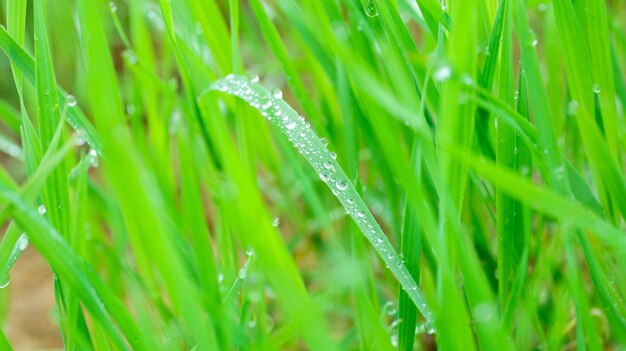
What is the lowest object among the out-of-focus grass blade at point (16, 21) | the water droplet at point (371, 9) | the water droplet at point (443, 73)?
the water droplet at point (443, 73)

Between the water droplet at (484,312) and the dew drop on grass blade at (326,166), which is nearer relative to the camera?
the water droplet at (484,312)

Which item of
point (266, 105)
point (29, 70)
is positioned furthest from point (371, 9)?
point (29, 70)

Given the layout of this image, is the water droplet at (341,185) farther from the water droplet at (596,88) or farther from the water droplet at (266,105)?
the water droplet at (596,88)

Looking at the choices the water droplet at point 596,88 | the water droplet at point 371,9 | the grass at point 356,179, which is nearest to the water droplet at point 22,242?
the grass at point 356,179

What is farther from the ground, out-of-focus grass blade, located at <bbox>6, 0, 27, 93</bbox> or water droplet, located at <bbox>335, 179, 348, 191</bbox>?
out-of-focus grass blade, located at <bbox>6, 0, 27, 93</bbox>

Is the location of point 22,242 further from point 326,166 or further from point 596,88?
point 596,88

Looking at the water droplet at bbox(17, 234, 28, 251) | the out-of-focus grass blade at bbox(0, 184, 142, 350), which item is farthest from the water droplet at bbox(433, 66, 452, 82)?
the water droplet at bbox(17, 234, 28, 251)

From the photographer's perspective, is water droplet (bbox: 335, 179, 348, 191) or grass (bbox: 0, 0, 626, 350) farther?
water droplet (bbox: 335, 179, 348, 191)

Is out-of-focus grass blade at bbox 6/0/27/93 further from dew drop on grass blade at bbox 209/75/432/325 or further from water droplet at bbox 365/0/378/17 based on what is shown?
water droplet at bbox 365/0/378/17
